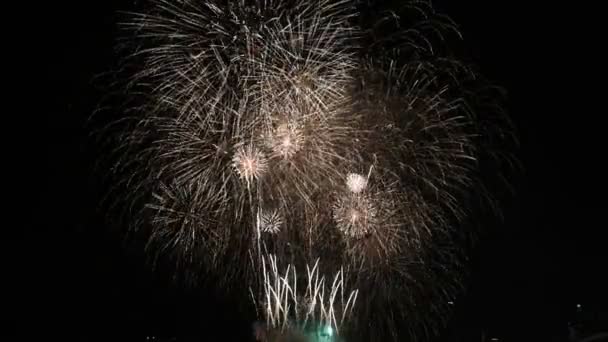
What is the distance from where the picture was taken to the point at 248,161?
11.6 meters

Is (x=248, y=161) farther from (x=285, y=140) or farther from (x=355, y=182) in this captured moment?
(x=355, y=182)

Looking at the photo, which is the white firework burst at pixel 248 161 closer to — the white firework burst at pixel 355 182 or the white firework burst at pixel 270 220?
the white firework burst at pixel 270 220

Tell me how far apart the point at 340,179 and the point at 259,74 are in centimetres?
230

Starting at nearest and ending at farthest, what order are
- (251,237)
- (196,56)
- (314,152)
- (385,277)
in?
1. (196,56)
2. (314,152)
3. (251,237)
4. (385,277)

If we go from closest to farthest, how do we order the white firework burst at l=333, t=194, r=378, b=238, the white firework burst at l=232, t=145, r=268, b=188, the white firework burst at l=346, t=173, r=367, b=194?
the white firework burst at l=232, t=145, r=268, b=188 < the white firework burst at l=346, t=173, r=367, b=194 < the white firework burst at l=333, t=194, r=378, b=238

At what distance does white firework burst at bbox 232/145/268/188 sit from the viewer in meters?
11.6

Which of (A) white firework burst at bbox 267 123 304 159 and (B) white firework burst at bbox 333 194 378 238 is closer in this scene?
(A) white firework burst at bbox 267 123 304 159

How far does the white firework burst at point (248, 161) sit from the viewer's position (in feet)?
38.0

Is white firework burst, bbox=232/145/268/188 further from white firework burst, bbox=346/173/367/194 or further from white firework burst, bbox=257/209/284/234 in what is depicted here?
white firework burst, bbox=346/173/367/194

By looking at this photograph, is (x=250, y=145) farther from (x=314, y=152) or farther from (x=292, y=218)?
(x=292, y=218)

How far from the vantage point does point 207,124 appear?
11.7 meters

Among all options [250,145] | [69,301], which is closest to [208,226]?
[250,145]

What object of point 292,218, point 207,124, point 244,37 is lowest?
point 292,218

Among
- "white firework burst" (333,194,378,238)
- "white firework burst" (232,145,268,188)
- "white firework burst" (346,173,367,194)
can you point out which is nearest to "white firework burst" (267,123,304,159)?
"white firework burst" (232,145,268,188)
